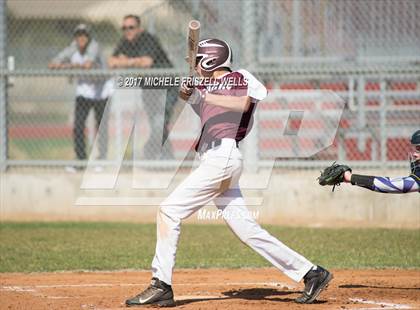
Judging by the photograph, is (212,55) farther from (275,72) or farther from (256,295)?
(275,72)

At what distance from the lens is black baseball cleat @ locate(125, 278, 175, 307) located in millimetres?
6660

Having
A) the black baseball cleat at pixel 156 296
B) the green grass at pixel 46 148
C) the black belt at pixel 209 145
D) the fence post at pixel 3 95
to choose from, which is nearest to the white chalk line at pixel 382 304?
→ the black baseball cleat at pixel 156 296

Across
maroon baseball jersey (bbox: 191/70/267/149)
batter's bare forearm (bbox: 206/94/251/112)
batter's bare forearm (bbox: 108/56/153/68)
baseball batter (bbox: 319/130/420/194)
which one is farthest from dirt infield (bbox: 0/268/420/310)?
batter's bare forearm (bbox: 108/56/153/68)

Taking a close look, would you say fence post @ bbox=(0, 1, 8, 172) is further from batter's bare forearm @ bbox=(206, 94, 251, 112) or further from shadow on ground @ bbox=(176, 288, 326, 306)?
batter's bare forearm @ bbox=(206, 94, 251, 112)

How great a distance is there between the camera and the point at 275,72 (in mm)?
12977

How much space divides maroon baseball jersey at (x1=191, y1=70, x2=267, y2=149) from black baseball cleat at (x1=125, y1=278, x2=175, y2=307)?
4.04 feet

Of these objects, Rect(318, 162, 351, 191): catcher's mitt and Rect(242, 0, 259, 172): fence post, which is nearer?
Rect(318, 162, 351, 191): catcher's mitt

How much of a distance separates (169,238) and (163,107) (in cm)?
706

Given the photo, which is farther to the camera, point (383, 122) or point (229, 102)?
point (383, 122)

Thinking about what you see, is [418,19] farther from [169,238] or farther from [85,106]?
[169,238]

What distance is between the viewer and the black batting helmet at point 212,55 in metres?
6.85

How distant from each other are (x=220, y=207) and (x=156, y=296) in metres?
0.90

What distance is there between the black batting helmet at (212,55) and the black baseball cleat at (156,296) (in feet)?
5.87

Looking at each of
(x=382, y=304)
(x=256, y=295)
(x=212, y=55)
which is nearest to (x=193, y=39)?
(x=212, y=55)
